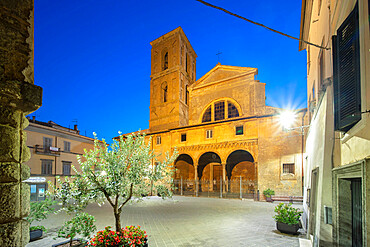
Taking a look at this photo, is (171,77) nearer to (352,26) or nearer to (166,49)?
(166,49)

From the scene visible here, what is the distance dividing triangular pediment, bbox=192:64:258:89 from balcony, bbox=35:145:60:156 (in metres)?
19.5

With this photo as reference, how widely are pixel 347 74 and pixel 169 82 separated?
32.3m

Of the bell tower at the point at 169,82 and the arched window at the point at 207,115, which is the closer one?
the arched window at the point at 207,115

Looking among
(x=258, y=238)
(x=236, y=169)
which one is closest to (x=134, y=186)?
(x=258, y=238)

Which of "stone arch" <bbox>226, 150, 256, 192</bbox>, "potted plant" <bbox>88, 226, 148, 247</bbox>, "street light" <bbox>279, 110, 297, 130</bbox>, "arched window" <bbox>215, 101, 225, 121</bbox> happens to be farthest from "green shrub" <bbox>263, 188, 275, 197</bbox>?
"potted plant" <bbox>88, 226, 148, 247</bbox>

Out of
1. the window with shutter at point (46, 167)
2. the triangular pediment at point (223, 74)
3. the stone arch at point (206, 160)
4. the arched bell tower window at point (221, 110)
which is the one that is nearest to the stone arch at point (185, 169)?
the stone arch at point (206, 160)

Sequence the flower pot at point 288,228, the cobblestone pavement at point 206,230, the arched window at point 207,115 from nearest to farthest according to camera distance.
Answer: the cobblestone pavement at point 206,230
the flower pot at point 288,228
the arched window at point 207,115

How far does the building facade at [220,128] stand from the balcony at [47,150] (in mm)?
11388

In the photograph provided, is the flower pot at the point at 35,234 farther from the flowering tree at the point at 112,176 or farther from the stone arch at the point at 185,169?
the stone arch at the point at 185,169

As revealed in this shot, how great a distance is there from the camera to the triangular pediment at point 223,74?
25.9 metres

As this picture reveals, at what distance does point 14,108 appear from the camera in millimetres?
2398

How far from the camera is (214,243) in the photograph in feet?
23.3

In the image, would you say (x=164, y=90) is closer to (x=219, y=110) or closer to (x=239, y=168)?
(x=219, y=110)

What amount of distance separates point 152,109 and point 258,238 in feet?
96.8
